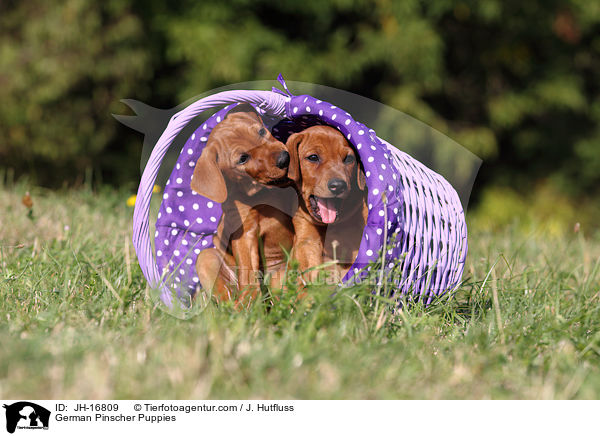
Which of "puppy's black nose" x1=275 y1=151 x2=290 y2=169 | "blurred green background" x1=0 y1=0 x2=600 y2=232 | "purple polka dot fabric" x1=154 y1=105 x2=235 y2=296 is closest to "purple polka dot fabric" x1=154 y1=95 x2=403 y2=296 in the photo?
"purple polka dot fabric" x1=154 y1=105 x2=235 y2=296

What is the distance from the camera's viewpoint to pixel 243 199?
113 inches

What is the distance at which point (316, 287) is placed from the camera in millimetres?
2102

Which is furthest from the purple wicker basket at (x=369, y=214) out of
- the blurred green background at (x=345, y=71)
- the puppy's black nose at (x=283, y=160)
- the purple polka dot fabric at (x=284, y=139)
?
the blurred green background at (x=345, y=71)

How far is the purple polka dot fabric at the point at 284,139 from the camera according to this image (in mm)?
2322

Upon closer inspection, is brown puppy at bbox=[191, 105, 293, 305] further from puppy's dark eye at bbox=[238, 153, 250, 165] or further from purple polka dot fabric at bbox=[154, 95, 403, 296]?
purple polka dot fabric at bbox=[154, 95, 403, 296]

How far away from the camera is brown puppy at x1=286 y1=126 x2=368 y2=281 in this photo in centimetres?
267

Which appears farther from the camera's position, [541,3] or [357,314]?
[541,3]

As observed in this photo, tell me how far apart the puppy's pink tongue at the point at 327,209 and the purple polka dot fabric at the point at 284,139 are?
26 cm

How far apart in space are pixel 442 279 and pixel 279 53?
502cm

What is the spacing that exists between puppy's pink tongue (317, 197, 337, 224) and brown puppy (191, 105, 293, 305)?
0.20 m

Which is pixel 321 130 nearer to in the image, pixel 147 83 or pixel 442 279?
pixel 442 279

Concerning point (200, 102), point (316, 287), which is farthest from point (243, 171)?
point (316, 287)

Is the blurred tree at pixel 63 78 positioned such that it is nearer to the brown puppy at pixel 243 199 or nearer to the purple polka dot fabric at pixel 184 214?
the purple polka dot fabric at pixel 184 214
